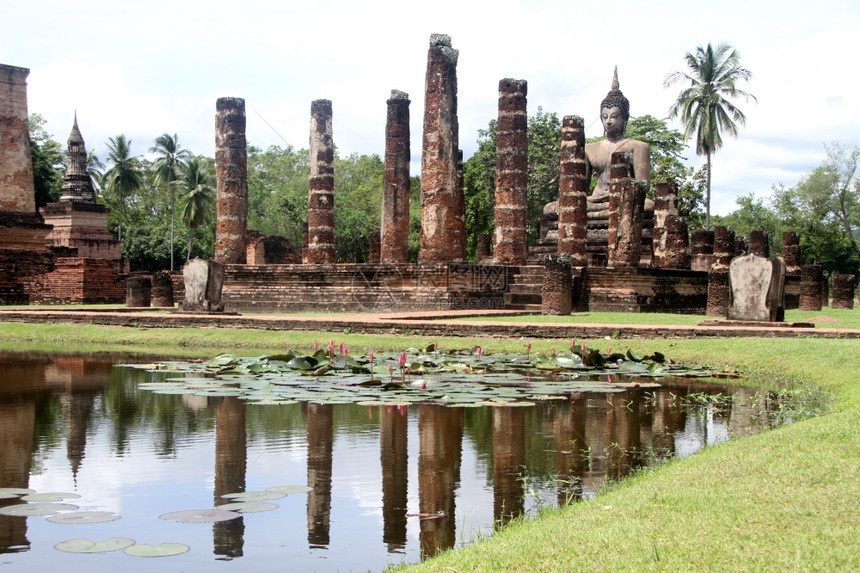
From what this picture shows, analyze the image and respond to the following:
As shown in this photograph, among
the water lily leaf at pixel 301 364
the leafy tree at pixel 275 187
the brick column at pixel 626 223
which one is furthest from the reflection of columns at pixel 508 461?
the leafy tree at pixel 275 187

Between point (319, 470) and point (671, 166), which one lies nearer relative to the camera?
point (319, 470)

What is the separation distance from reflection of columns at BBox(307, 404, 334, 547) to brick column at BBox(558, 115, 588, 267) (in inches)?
655

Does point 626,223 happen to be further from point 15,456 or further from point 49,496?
point 49,496

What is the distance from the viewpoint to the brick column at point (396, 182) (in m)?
26.3

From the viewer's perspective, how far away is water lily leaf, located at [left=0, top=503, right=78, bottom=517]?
5188mm

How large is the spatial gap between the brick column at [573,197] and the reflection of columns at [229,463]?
1653 centimetres

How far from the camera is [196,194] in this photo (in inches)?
2052

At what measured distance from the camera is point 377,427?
8.18 m

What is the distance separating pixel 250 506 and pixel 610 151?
81.8 ft

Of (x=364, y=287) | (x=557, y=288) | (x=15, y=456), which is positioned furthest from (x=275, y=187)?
(x=15, y=456)

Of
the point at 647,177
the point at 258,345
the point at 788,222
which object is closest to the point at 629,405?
the point at 258,345

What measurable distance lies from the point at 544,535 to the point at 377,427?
401 centimetres

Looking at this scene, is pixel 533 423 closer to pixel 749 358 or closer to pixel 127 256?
pixel 749 358

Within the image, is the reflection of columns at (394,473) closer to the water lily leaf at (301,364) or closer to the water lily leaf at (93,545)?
the water lily leaf at (93,545)
